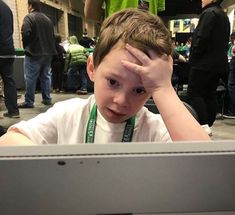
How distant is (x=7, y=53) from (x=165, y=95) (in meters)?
3.31

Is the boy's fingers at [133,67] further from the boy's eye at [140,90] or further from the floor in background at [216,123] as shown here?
the floor in background at [216,123]

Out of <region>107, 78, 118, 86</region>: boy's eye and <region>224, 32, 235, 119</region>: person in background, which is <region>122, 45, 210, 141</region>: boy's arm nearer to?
<region>107, 78, 118, 86</region>: boy's eye

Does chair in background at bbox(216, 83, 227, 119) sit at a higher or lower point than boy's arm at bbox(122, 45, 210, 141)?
lower

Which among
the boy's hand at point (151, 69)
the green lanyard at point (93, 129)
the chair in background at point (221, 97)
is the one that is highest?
the boy's hand at point (151, 69)

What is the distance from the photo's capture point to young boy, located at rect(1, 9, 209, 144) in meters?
0.76

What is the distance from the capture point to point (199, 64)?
2.88 metres

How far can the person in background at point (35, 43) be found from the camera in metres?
4.52

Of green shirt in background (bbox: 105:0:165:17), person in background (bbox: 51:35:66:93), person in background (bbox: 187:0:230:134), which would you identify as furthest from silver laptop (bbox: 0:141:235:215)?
person in background (bbox: 51:35:66:93)

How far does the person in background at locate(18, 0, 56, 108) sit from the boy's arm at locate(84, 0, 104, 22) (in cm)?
297

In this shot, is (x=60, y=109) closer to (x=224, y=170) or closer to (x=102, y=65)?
(x=102, y=65)

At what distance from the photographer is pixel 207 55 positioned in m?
2.88

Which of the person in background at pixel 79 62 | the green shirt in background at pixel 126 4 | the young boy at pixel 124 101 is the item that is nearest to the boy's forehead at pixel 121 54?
the young boy at pixel 124 101

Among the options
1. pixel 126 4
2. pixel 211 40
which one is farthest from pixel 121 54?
pixel 211 40

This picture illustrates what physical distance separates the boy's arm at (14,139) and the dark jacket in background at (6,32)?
315 cm
